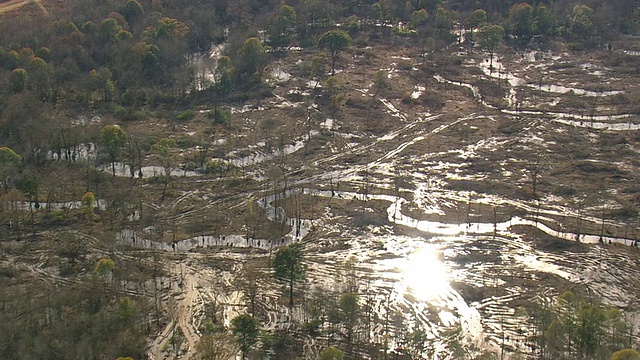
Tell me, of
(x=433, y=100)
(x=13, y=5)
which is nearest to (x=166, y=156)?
(x=433, y=100)

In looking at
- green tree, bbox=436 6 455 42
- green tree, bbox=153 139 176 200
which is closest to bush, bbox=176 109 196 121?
green tree, bbox=153 139 176 200

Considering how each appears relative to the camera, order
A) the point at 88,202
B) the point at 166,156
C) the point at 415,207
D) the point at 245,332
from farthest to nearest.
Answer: the point at 166,156 → the point at 415,207 → the point at 88,202 → the point at 245,332

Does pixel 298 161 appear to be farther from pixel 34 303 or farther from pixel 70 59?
pixel 70 59

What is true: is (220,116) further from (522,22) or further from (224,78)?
(522,22)

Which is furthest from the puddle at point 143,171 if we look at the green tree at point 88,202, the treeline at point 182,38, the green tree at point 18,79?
the green tree at point 18,79

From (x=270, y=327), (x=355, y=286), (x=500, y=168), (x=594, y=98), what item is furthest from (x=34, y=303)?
(x=594, y=98)

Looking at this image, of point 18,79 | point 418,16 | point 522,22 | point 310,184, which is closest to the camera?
point 310,184
